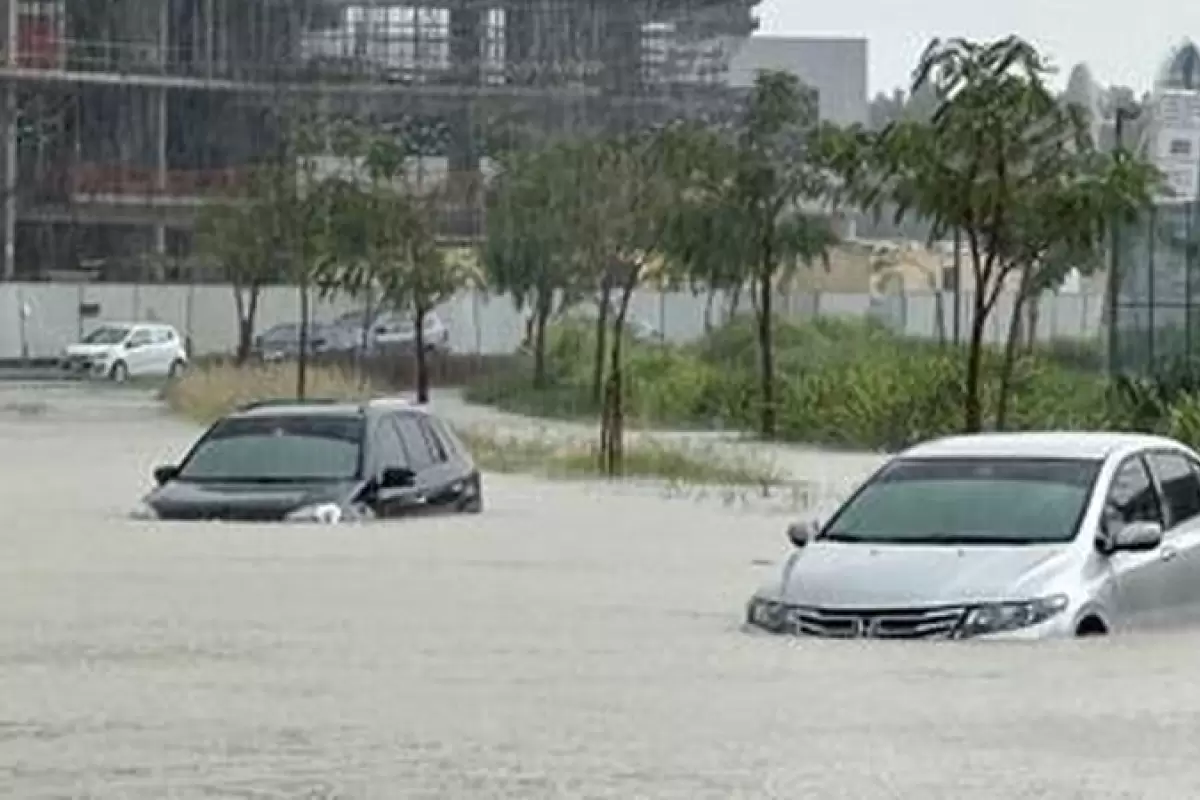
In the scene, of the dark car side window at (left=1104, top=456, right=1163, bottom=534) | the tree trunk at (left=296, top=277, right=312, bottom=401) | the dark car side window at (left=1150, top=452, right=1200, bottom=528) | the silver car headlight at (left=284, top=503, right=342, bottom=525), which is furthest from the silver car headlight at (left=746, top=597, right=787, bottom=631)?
the tree trunk at (left=296, top=277, right=312, bottom=401)

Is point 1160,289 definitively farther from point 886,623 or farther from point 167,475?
point 886,623

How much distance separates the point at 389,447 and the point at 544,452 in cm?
1608

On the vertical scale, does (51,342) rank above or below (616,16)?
below

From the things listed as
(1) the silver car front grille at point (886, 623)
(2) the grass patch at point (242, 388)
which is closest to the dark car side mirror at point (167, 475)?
(1) the silver car front grille at point (886, 623)

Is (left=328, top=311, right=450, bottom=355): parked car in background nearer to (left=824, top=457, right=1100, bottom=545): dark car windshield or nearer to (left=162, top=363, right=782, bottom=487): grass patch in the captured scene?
(left=162, top=363, right=782, bottom=487): grass patch

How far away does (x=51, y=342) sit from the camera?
94.4 m

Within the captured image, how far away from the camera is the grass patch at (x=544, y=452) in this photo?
40.4m

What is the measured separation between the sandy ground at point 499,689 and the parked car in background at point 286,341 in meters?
52.7

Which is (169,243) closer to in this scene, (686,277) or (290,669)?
(686,277)

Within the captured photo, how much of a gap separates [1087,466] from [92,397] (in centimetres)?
5095

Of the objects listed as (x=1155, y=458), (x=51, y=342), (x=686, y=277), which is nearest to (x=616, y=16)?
(x=51, y=342)

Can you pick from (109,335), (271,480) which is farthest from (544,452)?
(109,335)

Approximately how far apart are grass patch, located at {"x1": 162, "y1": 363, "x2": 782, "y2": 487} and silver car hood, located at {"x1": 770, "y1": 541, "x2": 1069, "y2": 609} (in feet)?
64.1

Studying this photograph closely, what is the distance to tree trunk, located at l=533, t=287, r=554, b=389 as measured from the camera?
229 feet
